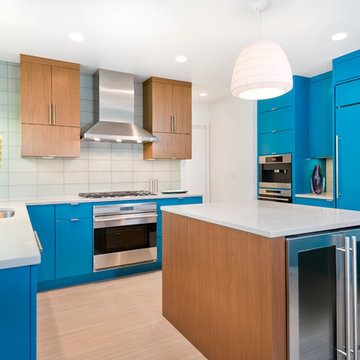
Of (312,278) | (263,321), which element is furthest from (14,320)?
(312,278)

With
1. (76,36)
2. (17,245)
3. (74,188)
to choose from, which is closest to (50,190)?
(74,188)

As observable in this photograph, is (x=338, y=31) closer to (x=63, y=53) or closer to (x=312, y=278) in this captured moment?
(x=312, y=278)

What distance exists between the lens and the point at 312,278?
1493 mm

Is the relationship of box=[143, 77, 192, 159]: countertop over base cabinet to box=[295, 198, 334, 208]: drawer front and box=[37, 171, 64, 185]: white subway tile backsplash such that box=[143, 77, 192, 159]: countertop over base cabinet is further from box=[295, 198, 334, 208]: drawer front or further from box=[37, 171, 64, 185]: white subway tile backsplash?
box=[295, 198, 334, 208]: drawer front

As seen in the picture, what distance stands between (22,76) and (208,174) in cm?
344

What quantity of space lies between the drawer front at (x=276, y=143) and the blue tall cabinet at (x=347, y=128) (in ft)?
2.26

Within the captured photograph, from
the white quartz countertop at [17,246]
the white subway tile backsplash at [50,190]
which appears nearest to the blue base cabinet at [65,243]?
the white subway tile backsplash at [50,190]

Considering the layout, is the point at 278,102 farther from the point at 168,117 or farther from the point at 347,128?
the point at 168,117

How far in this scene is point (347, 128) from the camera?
3334mm

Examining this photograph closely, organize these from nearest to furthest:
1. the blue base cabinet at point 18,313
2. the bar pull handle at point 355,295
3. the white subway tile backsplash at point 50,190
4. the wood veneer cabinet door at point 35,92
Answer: the blue base cabinet at point 18,313 < the bar pull handle at point 355,295 < the wood veneer cabinet door at point 35,92 < the white subway tile backsplash at point 50,190

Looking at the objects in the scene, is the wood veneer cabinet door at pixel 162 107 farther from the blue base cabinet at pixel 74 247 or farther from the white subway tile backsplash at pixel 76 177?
the blue base cabinet at pixel 74 247

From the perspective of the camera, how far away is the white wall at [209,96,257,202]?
466 centimetres

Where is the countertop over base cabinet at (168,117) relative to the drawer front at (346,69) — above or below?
below

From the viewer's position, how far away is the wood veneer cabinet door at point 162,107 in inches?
155
